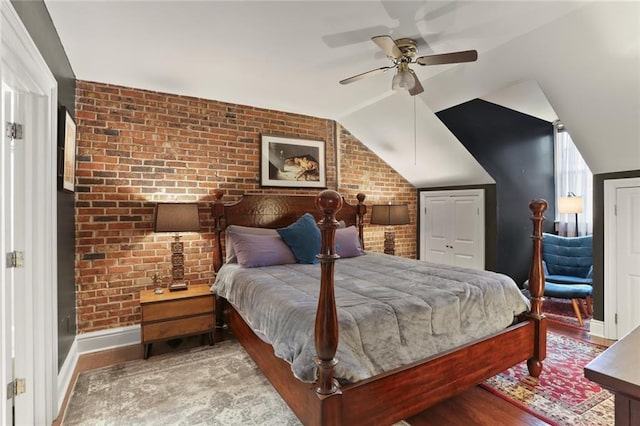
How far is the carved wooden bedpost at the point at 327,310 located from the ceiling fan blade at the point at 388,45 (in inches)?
47.5

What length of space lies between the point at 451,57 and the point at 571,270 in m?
3.56

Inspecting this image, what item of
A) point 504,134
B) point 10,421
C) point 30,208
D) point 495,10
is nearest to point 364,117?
point 504,134

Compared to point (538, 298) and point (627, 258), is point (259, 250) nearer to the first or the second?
point (538, 298)

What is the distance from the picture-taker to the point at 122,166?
3287 millimetres

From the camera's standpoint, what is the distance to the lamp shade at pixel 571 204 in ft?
14.9

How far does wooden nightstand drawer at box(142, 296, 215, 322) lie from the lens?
114 inches

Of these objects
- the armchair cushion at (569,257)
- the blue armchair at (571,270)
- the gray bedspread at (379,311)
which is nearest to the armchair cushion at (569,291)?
the blue armchair at (571,270)

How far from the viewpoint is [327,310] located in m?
1.49

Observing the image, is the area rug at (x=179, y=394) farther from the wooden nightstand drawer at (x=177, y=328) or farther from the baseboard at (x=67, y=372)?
the wooden nightstand drawer at (x=177, y=328)

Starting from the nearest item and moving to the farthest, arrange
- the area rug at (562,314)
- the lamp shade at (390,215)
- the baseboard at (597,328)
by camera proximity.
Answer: the baseboard at (597,328)
the area rug at (562,314)
the lamp shade at (390,215)

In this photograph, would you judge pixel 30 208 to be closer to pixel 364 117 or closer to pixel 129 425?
pixel 129 425

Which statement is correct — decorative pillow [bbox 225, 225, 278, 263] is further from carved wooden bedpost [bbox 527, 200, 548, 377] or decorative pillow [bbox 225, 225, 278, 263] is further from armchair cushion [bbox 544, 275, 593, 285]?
armchair cushion [bbox 544, 275, 593, 285]

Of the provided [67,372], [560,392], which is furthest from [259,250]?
[560,392]

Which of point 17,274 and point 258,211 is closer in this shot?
point 17,274
